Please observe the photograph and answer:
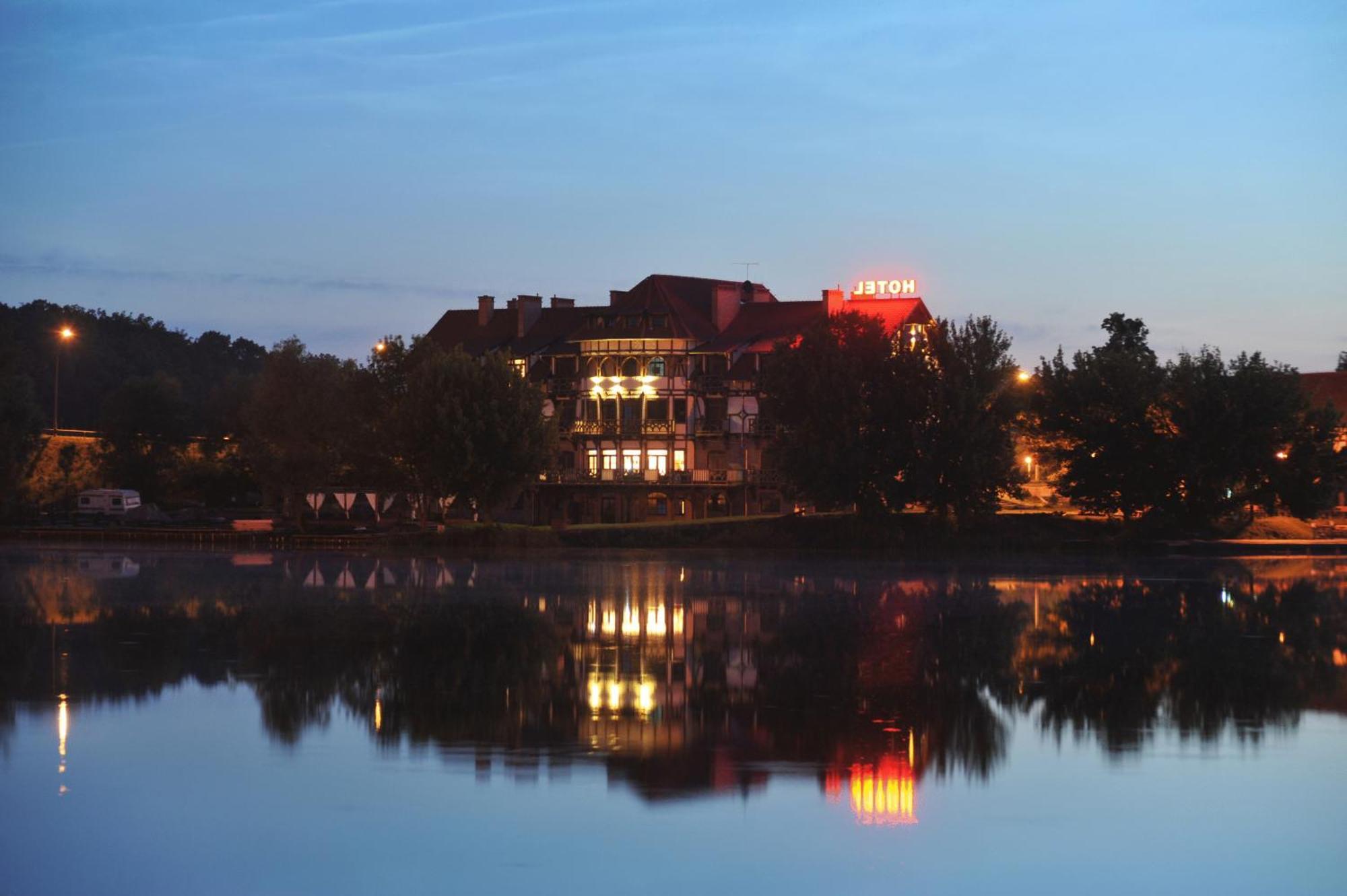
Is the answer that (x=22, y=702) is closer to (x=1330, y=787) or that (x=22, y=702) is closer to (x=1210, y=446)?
(x=1330, y=787)

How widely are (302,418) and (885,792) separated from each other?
78.1m

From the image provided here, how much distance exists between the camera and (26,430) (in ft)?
299

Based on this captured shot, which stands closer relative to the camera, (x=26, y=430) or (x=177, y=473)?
(x=26, y=430)

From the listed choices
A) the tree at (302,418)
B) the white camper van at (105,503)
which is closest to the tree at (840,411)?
the tree at (302,418)

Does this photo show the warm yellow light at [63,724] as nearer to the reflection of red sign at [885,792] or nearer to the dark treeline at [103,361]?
the reflection of red sign at [885,792]

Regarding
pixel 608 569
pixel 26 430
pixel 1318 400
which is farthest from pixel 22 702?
pixel 1318 400

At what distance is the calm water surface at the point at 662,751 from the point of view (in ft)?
49.0

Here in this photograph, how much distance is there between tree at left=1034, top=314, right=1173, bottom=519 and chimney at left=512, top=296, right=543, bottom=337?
127 feet

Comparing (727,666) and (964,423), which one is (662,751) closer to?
(727,666)

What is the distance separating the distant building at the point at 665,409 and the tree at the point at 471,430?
A: 17.6 metres

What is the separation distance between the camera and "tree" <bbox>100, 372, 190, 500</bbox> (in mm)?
107625

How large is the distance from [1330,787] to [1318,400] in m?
98.8

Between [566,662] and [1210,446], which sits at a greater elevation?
[1210,446]

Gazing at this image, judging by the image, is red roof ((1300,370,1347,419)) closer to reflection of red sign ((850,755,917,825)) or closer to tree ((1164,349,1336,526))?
tree ((1164,349,1336,526))
